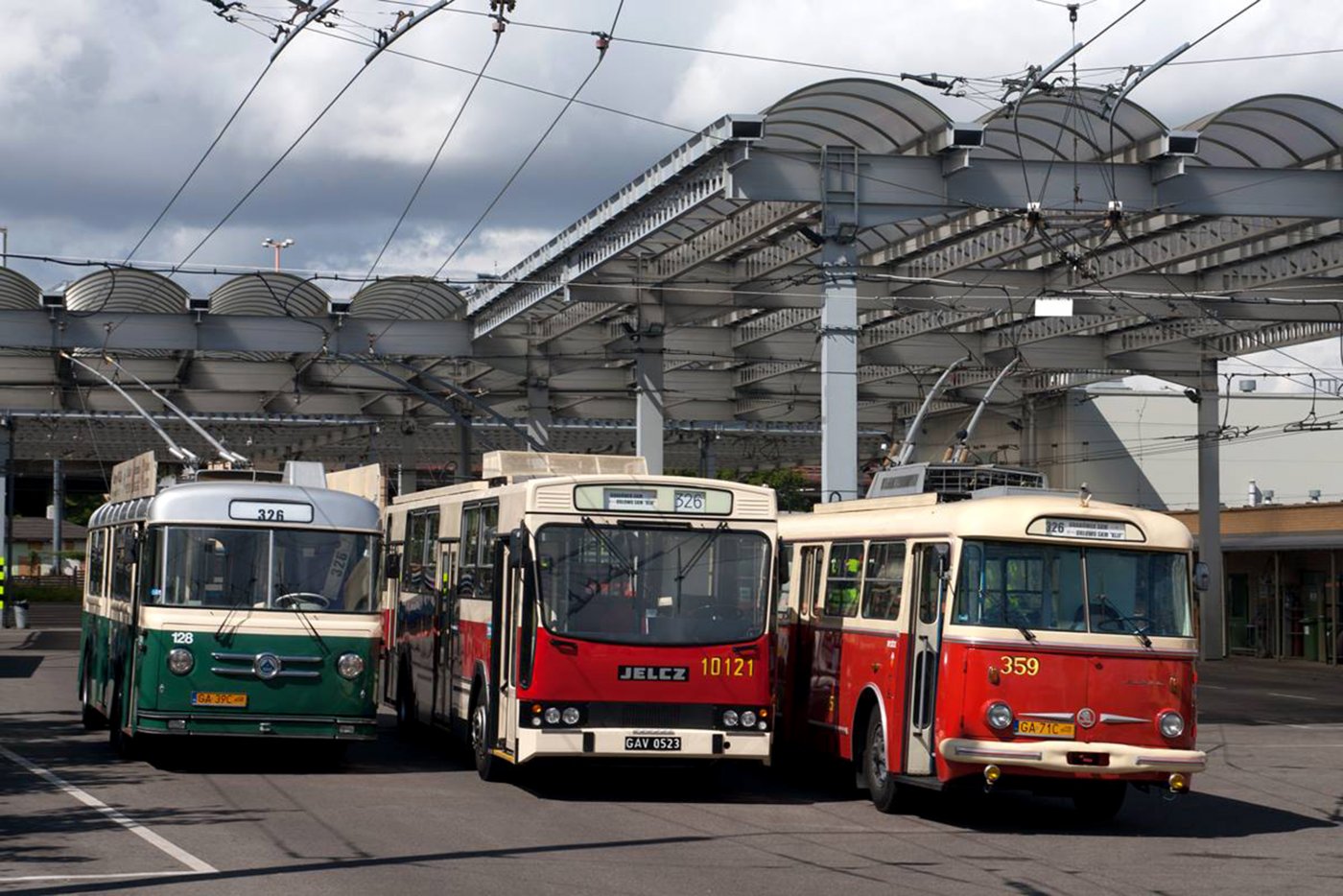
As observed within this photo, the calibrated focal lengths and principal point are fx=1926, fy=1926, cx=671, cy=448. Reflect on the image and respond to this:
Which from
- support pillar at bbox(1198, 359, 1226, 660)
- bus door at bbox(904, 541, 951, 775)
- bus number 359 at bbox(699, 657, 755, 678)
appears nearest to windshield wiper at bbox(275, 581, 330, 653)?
bus number 359 at bbox(699, 657, 755, 678)

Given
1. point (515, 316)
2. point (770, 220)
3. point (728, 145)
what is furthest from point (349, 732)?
point (515, 316)

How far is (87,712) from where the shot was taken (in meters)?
22.3

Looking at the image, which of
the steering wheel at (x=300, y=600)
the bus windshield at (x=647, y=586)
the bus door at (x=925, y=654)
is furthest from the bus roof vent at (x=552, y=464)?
the bus door at (x=925, y=654)

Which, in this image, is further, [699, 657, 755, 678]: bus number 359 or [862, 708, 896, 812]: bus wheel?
[699, 657, 755, 678]: bus number 359

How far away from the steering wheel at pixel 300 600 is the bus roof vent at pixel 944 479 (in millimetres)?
6439

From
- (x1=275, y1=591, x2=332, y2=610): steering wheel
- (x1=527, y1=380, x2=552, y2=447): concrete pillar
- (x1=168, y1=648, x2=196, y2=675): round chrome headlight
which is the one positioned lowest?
(x1=168, y1=648, x2=196, y2=675): round chrome headlight

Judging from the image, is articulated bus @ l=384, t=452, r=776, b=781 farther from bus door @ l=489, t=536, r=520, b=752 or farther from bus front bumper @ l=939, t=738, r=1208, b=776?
bus front bumper @ l=939, t=738, r=1208, b=776

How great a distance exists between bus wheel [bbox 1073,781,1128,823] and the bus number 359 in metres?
2.88

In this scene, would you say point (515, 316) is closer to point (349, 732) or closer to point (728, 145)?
point (728, 145)

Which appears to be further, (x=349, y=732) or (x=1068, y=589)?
(x=349, y=732)

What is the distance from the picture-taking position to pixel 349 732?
57.7 ft

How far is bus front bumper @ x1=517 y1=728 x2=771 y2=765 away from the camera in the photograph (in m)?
15.8

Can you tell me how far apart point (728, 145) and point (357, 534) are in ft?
30.9

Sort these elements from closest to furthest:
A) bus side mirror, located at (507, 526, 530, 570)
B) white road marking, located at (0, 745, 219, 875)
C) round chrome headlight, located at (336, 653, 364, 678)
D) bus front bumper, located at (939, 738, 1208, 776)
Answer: white road marking, located at (0, 745, 219, 875) → bus front bumper, located at (939, 738, 1208, 776) → bus side mirror, located at (507, 526, 530, 570) → round chrome headlight, located at (336, 653, 364, 678)
